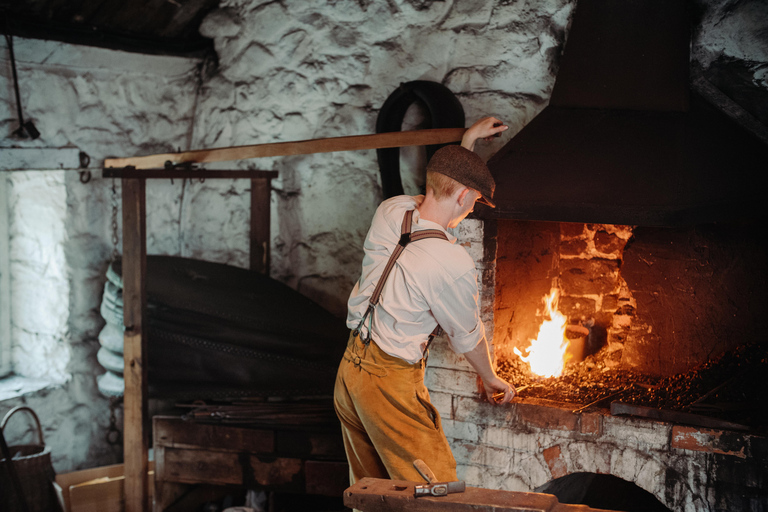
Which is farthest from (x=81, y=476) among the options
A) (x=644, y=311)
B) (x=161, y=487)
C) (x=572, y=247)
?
(x=644, y=311)

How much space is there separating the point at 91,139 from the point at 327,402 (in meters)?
2.16

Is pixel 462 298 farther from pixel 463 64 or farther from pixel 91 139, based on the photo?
pixel 91 139

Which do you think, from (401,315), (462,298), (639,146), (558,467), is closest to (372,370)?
(401,315)

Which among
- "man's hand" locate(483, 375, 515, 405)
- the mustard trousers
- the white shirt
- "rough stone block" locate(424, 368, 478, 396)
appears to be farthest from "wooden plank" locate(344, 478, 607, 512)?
"rough stone block" locate(424, 368, 478, 396)

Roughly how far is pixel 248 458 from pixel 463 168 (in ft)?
6.36

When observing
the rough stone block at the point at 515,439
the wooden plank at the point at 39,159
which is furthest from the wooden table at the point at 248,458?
the wooden plank at the point at 39,159

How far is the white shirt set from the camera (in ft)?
6.89

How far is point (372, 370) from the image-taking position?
2205 millimetres

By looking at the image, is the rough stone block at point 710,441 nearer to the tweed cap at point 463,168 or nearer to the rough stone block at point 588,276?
the rough stone block at point 588,276

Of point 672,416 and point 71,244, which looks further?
point 71,244

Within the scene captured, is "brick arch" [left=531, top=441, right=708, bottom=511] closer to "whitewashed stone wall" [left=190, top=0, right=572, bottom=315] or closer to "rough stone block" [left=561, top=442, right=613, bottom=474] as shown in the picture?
"rough stone block" [left=561, top=442, right=613, bottom=474]

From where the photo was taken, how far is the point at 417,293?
212 centimetres

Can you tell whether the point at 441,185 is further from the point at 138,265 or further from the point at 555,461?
the point at 138,265

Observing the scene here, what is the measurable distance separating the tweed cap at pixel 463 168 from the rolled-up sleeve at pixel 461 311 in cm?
31
